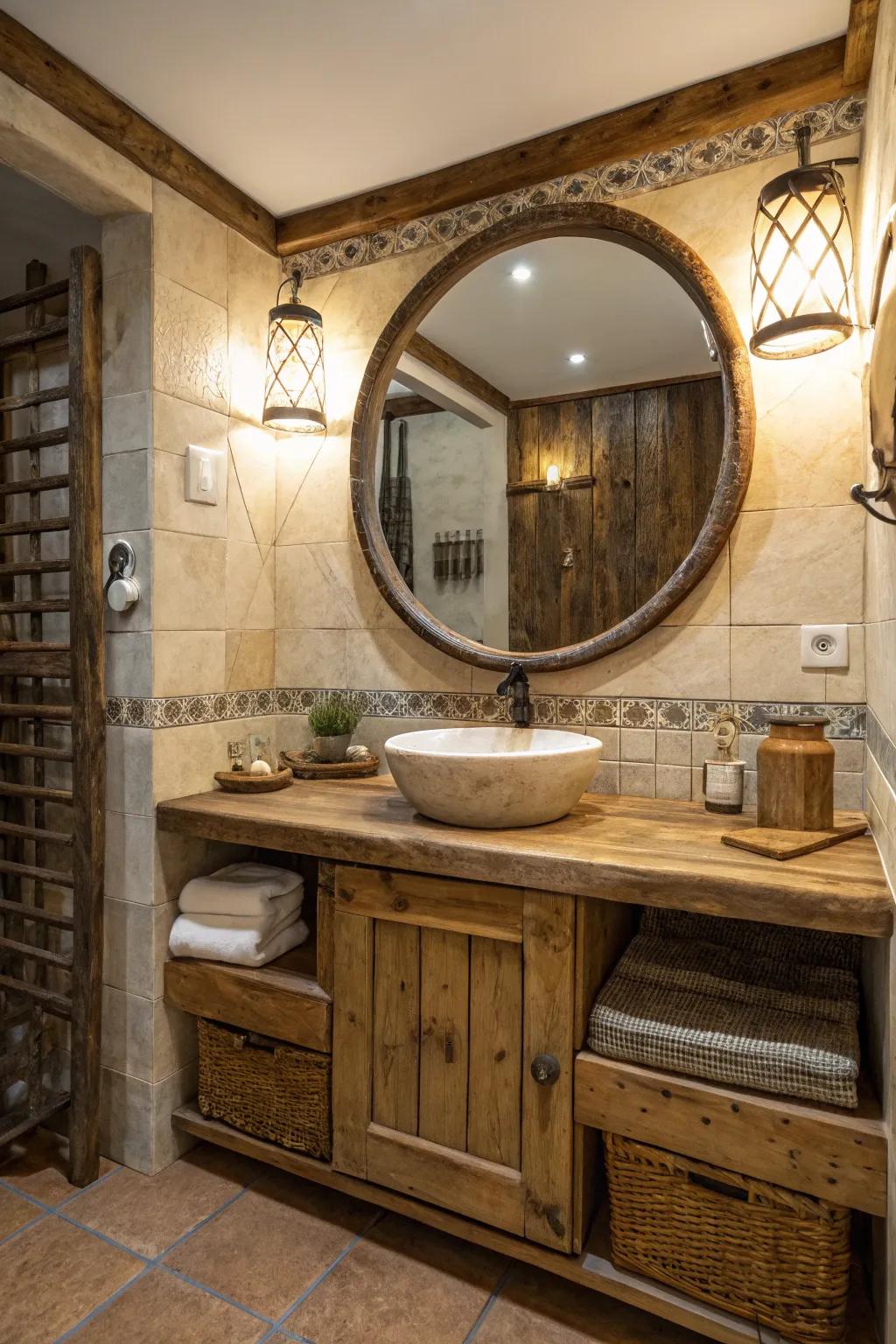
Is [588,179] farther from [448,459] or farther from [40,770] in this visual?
[40,770]

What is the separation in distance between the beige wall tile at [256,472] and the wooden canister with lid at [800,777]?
1483 millimetres

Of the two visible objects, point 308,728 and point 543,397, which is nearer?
point 543,397

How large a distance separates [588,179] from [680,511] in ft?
2.74

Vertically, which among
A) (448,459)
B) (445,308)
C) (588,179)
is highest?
(588,179)

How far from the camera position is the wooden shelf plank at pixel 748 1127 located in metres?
1.15

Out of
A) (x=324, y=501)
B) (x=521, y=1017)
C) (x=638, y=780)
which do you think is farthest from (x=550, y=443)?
(x=521, y=1017)

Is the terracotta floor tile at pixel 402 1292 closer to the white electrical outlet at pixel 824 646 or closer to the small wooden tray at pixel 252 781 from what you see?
the small wooden tray at pixel 252 781

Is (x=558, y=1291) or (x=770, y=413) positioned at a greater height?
(x=770, y=413)

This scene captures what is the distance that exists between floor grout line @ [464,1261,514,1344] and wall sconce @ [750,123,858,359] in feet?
6.26

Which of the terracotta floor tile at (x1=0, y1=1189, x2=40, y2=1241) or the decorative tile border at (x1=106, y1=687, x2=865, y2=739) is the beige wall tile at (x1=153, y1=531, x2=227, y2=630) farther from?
the terracotta floor tile at (x1=0, y1=1189, x2=40, y2=1241)

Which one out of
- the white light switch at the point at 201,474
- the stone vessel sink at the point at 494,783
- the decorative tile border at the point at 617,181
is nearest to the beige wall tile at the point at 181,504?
the white light switch at the point at 201,474

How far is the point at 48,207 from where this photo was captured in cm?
210

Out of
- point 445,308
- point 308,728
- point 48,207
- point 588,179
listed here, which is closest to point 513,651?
point 308,728

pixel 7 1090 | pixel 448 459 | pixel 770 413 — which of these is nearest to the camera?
pixel 770 413
